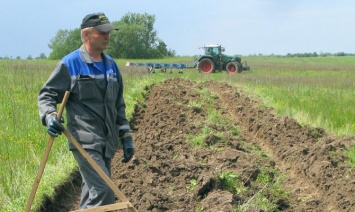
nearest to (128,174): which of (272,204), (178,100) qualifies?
(272,204)

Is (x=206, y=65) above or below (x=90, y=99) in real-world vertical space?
below

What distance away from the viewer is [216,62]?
34.0 m

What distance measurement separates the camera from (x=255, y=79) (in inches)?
1102

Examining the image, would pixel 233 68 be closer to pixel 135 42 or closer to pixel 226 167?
pixel 226 167

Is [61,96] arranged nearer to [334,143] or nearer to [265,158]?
[265,158]

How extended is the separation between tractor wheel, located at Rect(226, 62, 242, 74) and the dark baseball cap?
28.3 metres

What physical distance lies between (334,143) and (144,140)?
11.3ft

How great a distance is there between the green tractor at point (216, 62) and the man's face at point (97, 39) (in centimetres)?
2821

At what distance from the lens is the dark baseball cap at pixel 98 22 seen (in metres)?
4.95

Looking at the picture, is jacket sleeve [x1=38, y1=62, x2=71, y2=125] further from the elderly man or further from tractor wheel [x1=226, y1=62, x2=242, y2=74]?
tractor wheel [x1=226, y1=62, x2=242, y2=74]

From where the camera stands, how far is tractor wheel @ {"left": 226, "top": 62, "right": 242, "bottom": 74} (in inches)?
1299

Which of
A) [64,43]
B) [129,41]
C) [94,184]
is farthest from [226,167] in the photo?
[64,43]

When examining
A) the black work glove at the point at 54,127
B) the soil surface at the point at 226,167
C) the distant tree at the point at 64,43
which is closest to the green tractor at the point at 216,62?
the soil surface at the point at 226,167

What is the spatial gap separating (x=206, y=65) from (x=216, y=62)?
822 millimetres
